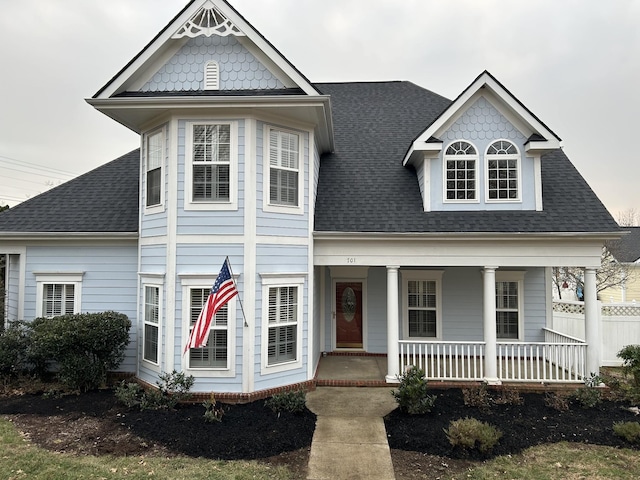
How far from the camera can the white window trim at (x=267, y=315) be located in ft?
27.2

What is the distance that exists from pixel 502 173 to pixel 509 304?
412 cm

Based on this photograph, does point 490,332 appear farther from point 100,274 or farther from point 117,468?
point 100,274

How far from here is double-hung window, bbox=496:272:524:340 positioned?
36.9ft

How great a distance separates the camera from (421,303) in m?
11.7

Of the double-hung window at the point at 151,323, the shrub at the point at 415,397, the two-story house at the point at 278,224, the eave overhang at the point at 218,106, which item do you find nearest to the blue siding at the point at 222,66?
the two-story house at the point at 278,224

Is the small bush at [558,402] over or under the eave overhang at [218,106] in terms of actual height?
under

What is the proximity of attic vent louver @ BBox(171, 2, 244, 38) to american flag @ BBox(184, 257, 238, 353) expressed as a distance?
528cm

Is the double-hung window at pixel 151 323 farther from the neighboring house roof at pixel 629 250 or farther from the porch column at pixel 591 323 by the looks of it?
the neighboring house roof at pixel 629 250

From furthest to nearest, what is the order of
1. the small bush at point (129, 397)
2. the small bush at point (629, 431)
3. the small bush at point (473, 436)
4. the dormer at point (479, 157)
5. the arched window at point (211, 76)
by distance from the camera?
the dormer at point (479, 157) → the arched window at point (211, 76) → the small bush at point (129, 397) → the small bush at point (629, 431) → the small bush at point (473, 436)

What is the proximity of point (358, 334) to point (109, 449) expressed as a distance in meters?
7.46

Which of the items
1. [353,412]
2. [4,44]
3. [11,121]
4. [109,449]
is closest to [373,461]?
[353,412]

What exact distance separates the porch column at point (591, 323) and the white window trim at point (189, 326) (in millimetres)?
8590

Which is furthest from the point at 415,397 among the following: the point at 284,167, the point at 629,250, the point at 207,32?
the point at 629,250

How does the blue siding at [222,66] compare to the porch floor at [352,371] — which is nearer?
the blue siding at [222,66]
